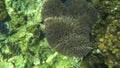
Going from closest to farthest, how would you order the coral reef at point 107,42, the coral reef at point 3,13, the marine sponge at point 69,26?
the marine sponge at point 69,26 < the coral reef at point 107,42 < the coral reef at point 3,13

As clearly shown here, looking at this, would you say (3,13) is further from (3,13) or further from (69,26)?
(69,26)

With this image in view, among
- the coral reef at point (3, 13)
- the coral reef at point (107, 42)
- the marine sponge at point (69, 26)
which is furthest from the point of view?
the coral reef at point (3, 13)

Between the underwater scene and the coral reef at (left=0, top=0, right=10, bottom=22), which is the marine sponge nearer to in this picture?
the underwater scene

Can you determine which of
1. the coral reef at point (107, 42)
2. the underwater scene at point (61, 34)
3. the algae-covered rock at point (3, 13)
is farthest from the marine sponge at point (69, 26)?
the algae-covered rock at point (3, 13)

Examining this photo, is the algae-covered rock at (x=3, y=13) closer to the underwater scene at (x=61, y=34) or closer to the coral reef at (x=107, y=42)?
the underwater scene at (x=61, y=34)

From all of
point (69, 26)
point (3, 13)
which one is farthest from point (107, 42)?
point (3, 13)

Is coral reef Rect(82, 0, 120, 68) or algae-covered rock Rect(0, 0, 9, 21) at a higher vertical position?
algae-covered rock Rect(0, 0, 9, 21)

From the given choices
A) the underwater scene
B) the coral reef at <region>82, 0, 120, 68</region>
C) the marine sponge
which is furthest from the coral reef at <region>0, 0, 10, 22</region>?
the coral reef at <region>82, 0, 120, 68</region>
